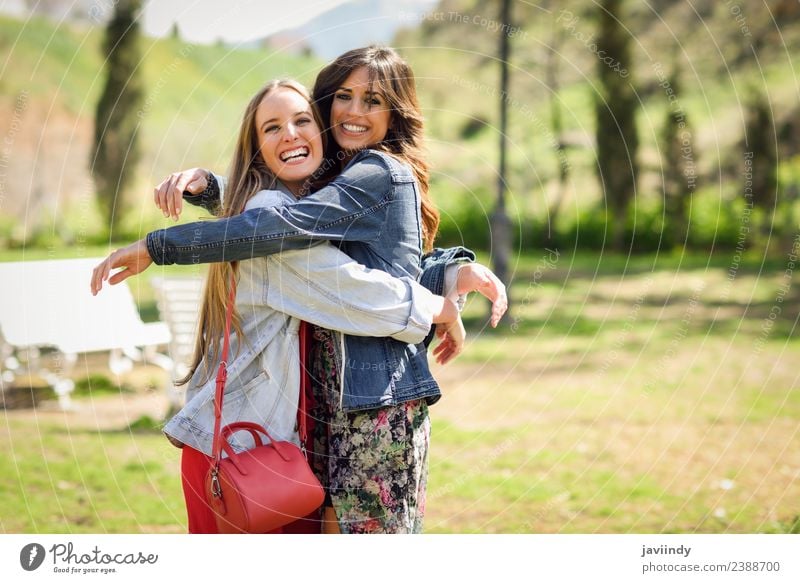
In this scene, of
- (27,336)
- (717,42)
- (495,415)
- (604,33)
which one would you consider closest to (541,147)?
(604,33)

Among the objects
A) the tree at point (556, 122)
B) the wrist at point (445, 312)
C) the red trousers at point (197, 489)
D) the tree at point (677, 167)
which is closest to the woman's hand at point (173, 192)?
the red trousers at point (197, 489)

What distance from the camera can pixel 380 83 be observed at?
2916 millimetres

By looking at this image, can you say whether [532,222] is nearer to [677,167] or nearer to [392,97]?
[677,167]

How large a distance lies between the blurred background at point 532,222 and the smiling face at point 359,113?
5.72 ft

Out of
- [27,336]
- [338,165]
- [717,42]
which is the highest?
[717,42]

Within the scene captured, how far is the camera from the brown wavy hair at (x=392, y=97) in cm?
292

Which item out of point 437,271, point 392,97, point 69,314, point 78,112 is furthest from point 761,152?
point 392,97

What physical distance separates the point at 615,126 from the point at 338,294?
12797 millimetres

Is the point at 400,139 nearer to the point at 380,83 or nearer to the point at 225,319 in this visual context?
the point at 380,83

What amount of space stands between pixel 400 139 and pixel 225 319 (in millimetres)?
796

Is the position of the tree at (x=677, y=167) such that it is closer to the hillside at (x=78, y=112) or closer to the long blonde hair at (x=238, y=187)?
the hillside at (x=78, y=112)

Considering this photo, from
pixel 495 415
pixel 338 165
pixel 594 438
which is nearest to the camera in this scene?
pixel 338 165

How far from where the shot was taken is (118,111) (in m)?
12.2

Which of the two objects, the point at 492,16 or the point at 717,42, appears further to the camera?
the point at 717,42
